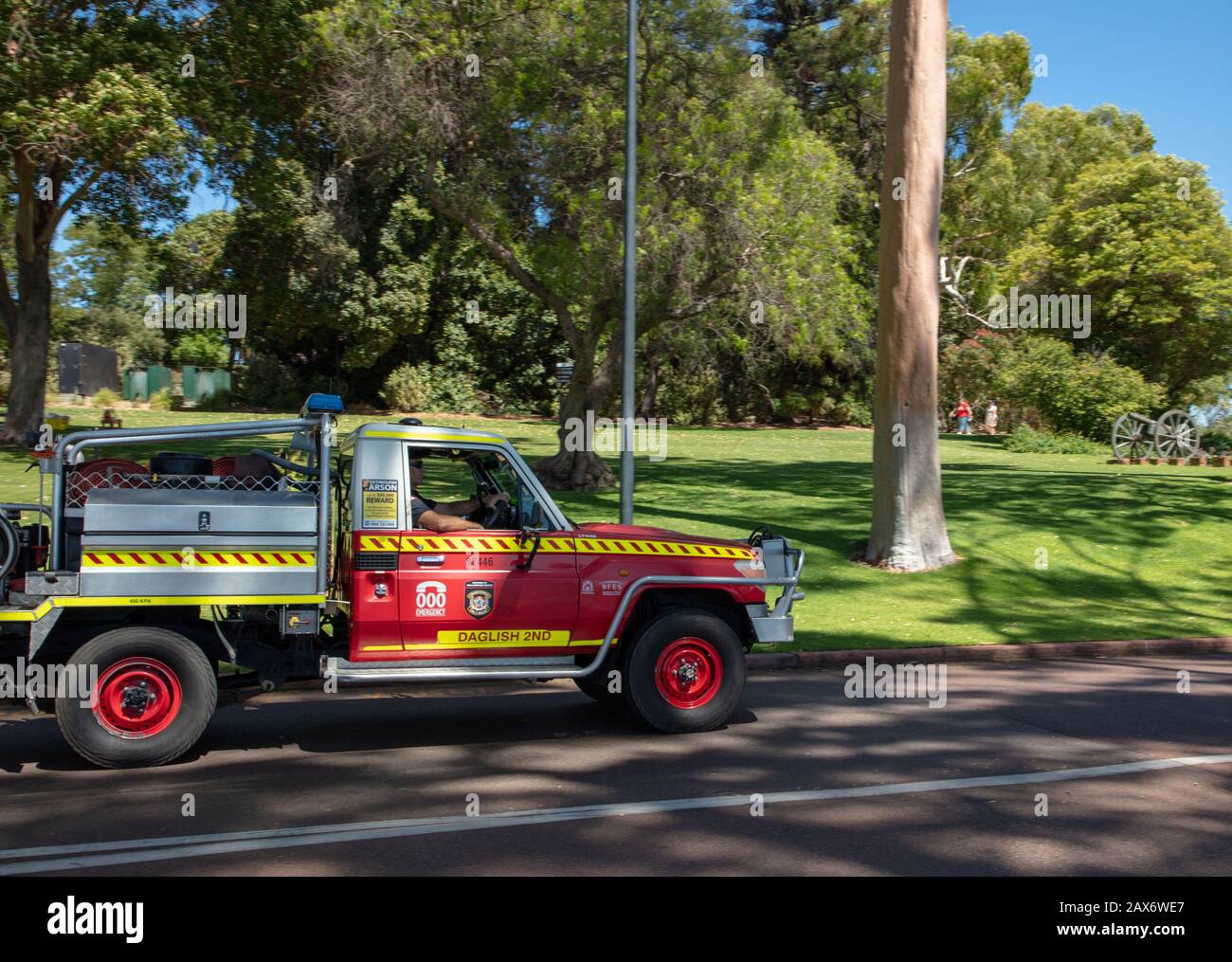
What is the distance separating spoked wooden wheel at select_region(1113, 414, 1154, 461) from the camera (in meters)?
31.7

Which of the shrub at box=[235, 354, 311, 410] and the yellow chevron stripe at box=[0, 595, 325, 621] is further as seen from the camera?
the shrub at box=[235, 354, 311, 410]

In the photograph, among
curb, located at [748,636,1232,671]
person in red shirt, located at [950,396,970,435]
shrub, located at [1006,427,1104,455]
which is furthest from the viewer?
person in red shirt, located at [950,396,970,435]

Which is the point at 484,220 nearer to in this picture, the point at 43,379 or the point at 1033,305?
the point at 43,379

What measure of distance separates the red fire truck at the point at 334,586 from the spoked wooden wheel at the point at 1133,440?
25989mm

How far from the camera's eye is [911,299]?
51.2 ft

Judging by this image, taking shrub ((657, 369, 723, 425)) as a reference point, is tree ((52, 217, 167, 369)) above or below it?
above

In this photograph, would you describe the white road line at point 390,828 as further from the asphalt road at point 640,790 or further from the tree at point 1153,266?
the tree at point 1153,266

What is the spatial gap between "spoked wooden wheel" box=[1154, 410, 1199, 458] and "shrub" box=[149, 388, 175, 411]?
1198 inches

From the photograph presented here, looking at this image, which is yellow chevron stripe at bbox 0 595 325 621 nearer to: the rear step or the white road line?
the rear step

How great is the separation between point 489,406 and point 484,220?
23.6m

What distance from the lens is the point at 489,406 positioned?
4475 cm

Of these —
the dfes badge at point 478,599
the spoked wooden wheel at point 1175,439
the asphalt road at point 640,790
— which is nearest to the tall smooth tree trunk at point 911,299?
the asphalt road at point 640,790

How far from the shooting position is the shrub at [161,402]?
127ft

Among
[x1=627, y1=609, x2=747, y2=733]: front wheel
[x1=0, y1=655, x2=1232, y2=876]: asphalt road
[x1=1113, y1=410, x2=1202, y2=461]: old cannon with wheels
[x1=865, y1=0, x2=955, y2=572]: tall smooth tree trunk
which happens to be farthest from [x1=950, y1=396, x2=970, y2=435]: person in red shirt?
[x1=627, y1=609, x2=747, y2=733]: front wheel
